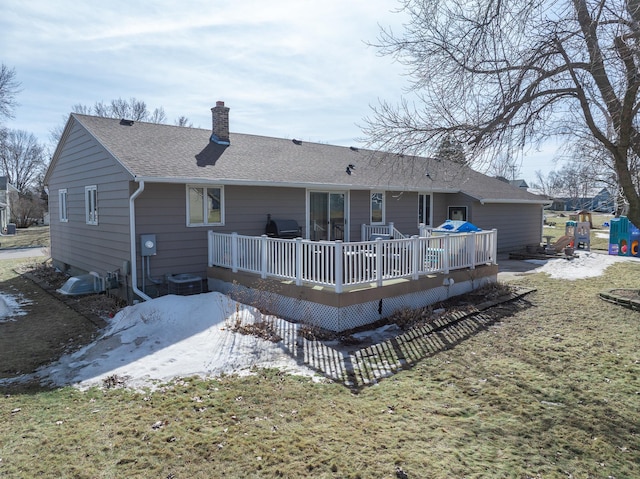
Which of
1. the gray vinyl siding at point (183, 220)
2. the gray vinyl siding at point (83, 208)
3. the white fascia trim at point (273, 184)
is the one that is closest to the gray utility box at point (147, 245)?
the gray vinyl siding at point (183, 220)

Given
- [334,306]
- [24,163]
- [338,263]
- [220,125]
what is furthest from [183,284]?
[24,163]

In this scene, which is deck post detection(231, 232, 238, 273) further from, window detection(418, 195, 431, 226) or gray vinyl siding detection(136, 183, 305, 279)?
window detection(418, 195, 431, 226)

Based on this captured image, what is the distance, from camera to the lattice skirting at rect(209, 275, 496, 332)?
7184mm

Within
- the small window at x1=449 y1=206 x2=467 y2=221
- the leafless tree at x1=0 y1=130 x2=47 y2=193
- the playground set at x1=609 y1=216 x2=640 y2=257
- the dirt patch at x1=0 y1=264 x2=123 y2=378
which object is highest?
the leafless tree at x1=0 y1=130 x2=47 y2=193

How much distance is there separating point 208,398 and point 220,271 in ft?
16.6

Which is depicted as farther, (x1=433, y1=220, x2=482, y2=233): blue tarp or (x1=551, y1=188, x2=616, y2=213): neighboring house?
(x1=551, y1=188, x2=616, y2=213): neighboring house

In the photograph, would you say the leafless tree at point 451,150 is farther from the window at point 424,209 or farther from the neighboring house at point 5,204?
the neighboring house at point 5,204

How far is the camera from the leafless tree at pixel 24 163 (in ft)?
170

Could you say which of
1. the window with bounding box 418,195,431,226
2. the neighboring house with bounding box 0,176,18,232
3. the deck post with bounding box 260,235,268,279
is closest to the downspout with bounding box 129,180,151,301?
the deck post with bounding box 260,235,268,279

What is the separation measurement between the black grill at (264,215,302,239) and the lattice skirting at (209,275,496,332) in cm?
220

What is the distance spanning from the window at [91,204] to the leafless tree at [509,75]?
297 inches

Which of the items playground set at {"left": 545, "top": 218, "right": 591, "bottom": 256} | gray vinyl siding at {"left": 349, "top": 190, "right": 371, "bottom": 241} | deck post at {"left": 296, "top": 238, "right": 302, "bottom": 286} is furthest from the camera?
playground set at {"left": 545, "top": 218, "right": 591, "bottom": 256}

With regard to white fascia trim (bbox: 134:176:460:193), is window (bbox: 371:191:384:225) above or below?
below

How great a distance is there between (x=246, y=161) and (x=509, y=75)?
697 centimetres
